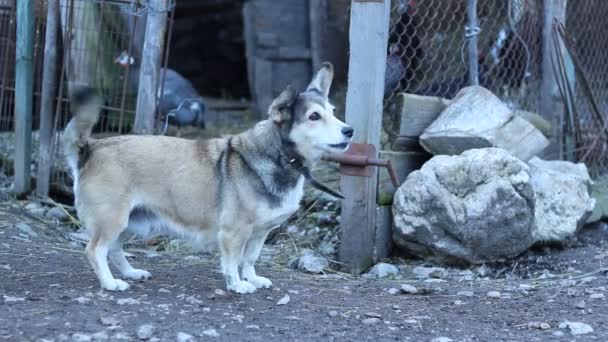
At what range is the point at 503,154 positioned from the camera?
5918 millimetres

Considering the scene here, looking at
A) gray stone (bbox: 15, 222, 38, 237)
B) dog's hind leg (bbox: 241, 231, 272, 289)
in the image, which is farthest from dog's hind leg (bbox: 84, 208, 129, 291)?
gray stone (bbox: 15, 222, 38, 237)

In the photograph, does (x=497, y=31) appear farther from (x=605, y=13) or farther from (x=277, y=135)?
(x=277, y=135)

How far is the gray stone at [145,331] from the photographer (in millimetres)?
4073

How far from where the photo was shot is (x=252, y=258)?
5344 mm

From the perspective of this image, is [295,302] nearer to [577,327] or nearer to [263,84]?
[577,327]

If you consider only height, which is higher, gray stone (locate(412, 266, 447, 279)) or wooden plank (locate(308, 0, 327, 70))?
wooden plank (locate(308, 0, 327, 70))

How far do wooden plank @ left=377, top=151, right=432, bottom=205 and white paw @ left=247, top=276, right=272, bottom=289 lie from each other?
4.03 feet

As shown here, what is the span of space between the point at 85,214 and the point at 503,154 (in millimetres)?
2673

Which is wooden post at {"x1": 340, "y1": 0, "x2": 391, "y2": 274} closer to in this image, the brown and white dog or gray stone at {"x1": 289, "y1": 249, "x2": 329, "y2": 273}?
gray stone at {"x1": 289, "y1": 249, "x2": 329, "y2": 273}

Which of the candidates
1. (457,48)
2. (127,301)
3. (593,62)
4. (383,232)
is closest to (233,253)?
(127,301)

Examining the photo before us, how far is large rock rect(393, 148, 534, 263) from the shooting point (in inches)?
229

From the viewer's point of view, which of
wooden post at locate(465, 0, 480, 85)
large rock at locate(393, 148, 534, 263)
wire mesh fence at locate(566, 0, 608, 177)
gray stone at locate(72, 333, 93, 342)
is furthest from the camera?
wire mesh fence at locate(566, 0, 608, 177)

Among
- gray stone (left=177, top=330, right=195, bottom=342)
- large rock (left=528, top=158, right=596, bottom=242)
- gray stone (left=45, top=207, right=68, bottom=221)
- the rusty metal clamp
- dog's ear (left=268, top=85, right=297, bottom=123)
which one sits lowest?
gray stone (left=177, top=330, right=195, bottom=342)

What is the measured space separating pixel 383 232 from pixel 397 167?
0.51 metres
